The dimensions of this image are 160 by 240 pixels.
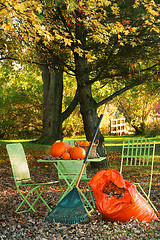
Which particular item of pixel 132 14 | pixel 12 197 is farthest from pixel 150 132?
pixel 12 197

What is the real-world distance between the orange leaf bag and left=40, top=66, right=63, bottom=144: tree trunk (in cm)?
1092

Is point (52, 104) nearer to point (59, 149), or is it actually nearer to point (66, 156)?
point (59, 149)

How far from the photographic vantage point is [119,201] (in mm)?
4586

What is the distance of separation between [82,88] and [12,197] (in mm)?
4692

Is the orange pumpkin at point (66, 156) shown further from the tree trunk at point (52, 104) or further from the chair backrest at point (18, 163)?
the tree trunk at point (52, 104)

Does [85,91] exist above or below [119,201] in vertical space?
above

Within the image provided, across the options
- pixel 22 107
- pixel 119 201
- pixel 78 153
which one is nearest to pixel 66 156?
pixel 78 153

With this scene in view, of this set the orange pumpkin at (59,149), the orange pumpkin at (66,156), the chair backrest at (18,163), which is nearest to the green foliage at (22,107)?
the chair backrest at (18,163)

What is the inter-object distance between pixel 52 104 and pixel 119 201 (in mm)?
11212

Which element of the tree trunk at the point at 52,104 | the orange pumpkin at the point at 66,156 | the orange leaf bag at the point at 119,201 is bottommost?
the orange leaf bag at the point at 119,201

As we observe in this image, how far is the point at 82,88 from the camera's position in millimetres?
10258

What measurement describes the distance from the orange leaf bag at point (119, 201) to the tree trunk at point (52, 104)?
10924mm

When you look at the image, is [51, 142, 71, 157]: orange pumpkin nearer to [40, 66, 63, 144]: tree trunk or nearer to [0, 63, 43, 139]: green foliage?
[40, 66, 63, 144]: tree trunk

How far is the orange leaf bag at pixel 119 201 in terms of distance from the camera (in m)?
4.58
